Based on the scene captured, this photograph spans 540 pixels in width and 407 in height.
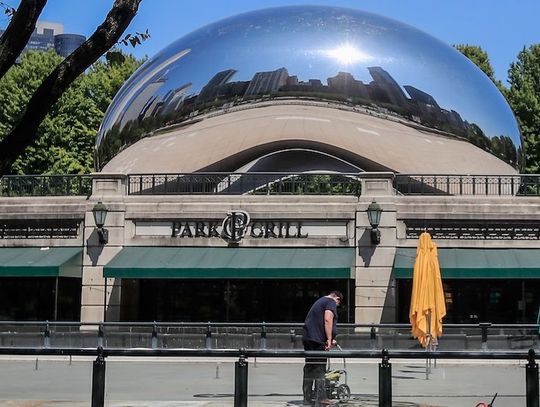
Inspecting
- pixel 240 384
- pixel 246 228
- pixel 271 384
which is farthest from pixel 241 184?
pixel 240 384

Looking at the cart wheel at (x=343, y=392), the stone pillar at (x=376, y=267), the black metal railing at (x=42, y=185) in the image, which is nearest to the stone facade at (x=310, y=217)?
the stone pillar at (x=376, y=267)

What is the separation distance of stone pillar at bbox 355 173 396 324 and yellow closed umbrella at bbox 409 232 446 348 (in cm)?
457

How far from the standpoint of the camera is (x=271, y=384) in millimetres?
11047

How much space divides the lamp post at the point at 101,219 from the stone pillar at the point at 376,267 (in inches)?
262

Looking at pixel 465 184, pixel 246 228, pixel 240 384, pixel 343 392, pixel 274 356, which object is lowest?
pixel 343 392

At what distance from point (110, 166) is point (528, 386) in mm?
23087

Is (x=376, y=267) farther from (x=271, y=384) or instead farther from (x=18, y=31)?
(x=18, y=31)

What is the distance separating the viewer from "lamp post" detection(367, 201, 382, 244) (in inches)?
1025

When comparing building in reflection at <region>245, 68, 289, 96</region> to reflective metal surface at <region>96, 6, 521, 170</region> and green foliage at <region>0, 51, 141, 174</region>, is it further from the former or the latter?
green foliage at <region>0, 51, 141, 174</region>

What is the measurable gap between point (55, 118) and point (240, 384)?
4459cm

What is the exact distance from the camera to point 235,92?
30484 millimetres

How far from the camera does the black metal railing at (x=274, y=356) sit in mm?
10125

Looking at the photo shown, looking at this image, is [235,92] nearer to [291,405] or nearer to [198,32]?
[198,32]

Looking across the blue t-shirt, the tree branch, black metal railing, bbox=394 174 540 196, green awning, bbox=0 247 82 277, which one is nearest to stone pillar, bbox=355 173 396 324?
black metal railing, bbox=394 174 540 196
